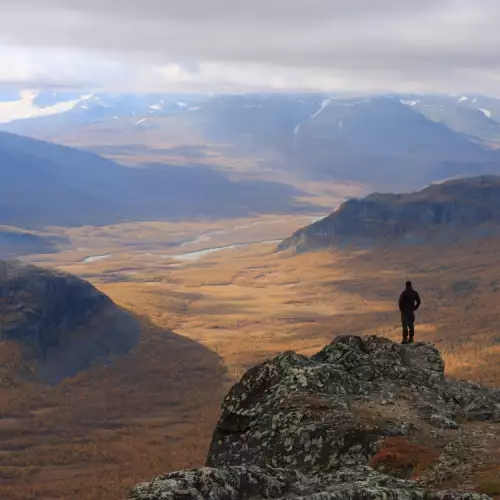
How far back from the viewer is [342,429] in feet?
69.2

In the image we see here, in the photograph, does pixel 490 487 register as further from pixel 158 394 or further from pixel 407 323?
pixel 158 394

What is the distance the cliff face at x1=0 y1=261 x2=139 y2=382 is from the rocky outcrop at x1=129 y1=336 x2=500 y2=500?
398 ft

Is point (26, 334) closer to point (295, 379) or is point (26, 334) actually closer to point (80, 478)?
point (80, 478)

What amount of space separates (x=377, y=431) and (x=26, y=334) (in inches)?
5444

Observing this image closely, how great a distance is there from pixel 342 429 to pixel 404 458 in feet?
7.88

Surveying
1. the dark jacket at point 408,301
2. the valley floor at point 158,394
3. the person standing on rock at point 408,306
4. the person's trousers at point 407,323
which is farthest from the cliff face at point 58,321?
the dark jacket at point 408,301

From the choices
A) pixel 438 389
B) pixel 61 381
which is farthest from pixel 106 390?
pixel 438 389

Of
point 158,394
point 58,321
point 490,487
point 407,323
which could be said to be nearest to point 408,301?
point 407,323

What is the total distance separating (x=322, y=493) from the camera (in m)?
13.9

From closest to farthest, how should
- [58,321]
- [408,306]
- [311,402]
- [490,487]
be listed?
[490,487]
[311,402]
[408,306]
[58,321]

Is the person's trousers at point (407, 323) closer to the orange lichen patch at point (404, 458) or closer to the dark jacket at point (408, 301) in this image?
the dark jacket at point (408, 301)

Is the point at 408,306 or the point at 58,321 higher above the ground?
the point at 408,306

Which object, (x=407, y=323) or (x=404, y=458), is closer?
(x=404, y=458)

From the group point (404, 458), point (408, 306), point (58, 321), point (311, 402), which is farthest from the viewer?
point (58, 321)
